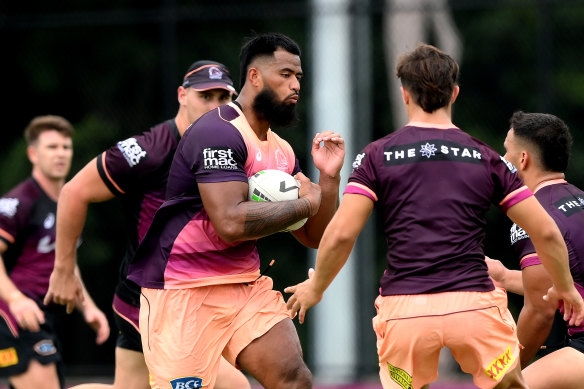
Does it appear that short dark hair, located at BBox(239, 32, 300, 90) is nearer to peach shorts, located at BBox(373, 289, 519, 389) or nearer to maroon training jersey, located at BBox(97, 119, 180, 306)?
maroon training jersey, located at BBox(97, 119, 180, 306)

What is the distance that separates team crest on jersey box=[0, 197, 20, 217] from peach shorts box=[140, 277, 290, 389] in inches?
80.7

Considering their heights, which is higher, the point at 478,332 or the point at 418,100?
the point at 418,100

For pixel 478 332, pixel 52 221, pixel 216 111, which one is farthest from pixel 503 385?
pixel 52 221

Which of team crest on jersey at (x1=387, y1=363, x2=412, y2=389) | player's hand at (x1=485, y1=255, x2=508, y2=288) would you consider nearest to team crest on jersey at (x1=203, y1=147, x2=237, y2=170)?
team crest on jersey at (x1=387, y1=363, x2=412, y2=389)

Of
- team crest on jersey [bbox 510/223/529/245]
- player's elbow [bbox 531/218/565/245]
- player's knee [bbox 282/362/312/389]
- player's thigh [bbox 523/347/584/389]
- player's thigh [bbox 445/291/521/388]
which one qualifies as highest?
player's elbow [bbox 531/218/565/245]

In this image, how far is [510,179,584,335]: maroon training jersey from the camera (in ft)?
17.6

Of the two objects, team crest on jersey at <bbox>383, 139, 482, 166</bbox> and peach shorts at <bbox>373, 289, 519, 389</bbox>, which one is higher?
team crest on jersey at <bbox>383, 139, 482, 166</bbox>

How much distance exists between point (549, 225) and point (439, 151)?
2.07 feet

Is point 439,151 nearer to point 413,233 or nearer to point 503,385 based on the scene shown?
point 413,233

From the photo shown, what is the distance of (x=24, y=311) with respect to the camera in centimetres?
665

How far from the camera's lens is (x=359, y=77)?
11.2m

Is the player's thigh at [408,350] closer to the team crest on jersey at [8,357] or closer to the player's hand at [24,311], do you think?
the player's hand at [24,311]

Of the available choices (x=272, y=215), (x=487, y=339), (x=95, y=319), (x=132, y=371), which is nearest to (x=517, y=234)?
(x=487, y=339)

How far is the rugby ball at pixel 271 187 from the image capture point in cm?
520
